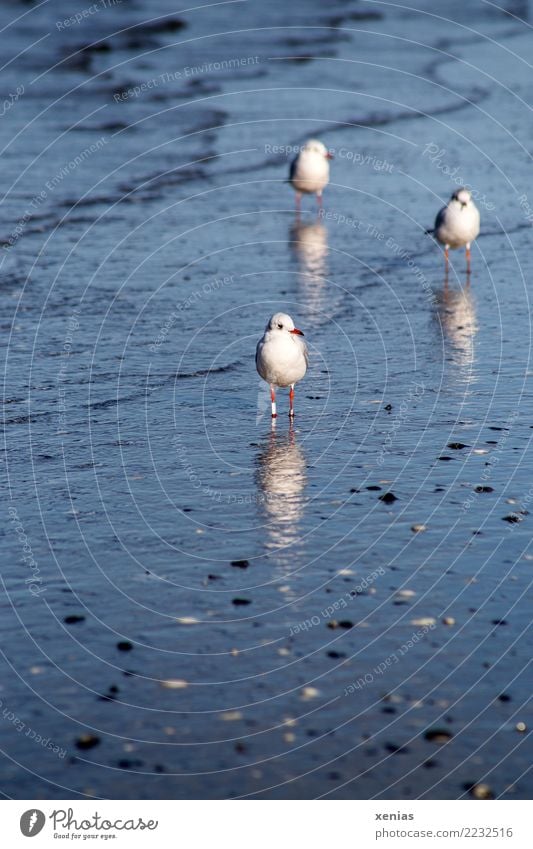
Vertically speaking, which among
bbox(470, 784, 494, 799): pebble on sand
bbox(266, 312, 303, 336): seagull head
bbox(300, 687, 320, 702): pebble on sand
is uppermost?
bbox(266, 312, 303, 336): seagull head

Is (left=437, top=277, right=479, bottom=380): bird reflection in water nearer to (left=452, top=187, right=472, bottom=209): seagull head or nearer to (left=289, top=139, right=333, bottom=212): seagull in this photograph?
(left=452, top=187, right=472, bottom=209): seagull head

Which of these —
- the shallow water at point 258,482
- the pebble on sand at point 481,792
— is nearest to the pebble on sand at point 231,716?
the shallow water at point 258,482

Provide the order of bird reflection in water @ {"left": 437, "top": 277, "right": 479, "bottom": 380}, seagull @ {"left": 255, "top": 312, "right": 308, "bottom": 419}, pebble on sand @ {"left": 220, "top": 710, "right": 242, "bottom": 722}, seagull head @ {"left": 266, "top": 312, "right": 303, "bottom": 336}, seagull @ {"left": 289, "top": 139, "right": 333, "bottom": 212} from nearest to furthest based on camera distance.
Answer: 1. pebble on sand @ {"left": 220, "top": 710, "right": 242, "bottom": 722}
2. seagull @ {"left": 255, "top": 312, "right": 308, "bottom": 419}
3. seagull head @ {"left": 266, "top": 312, "right": 303, "bottom": 336}
4. bird reflection in water @ {"left": 437, "top": 277, "right": 479, "bottom": 380}
5. seagull @ {"left": 289, "top": 139, "right": 333, "bottom": 212}

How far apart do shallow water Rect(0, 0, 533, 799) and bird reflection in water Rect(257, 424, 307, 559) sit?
37 mm

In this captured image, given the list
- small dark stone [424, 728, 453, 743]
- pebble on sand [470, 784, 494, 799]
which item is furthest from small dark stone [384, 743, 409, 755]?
pebble on sand [470, 784, 494, 799]

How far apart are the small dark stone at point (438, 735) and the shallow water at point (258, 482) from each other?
0.8 inches

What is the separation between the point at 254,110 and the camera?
36.2m

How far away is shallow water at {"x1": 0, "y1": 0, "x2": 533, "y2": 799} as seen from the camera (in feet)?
25.8

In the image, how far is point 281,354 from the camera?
13562 mm

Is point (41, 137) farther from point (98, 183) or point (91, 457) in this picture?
point (91, 457)

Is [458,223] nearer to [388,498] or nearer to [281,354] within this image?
[281,354]

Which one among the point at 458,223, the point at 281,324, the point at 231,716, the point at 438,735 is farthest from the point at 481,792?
the point at 458,223

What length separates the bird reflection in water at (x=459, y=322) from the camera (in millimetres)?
16203

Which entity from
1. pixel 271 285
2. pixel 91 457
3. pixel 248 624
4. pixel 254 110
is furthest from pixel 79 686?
pixel 254 110
